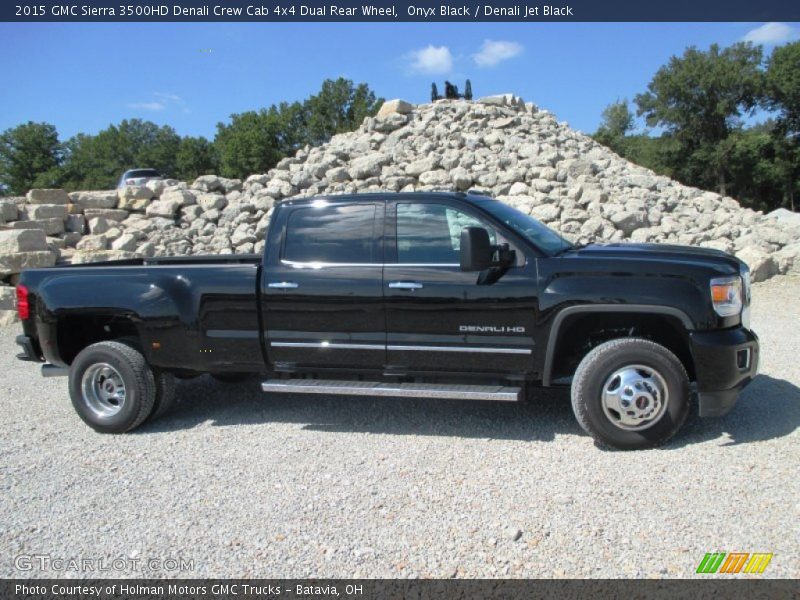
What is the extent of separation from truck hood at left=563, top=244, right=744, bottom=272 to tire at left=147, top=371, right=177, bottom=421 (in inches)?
143

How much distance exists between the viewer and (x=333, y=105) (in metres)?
68.5

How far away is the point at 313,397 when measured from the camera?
6.20 meters

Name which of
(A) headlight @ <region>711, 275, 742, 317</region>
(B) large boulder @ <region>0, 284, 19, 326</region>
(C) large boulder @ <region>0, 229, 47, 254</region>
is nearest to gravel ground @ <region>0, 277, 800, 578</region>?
(A) headlight @ <region>711, 275, 742, 317</region>

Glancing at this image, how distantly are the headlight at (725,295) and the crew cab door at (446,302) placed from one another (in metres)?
1.25

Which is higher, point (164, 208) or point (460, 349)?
point (164, 208)

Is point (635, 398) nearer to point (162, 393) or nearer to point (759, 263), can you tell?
point (162, 393)

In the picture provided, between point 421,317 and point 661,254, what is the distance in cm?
191

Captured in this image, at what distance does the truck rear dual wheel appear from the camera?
523 centimetres

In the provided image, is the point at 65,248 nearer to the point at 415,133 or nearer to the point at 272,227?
the point at 415,133

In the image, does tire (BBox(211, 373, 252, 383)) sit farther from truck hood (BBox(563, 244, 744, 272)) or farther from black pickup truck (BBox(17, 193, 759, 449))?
truck hood (BBox(563, 244, 744, 272))

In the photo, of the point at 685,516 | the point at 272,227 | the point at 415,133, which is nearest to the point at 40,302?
the point at 272,227

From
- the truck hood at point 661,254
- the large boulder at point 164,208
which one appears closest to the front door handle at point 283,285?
the truck hood at point 661,254

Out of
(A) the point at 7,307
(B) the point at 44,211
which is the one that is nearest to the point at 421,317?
(A) the point at 7,307

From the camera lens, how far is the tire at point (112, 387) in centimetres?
523
